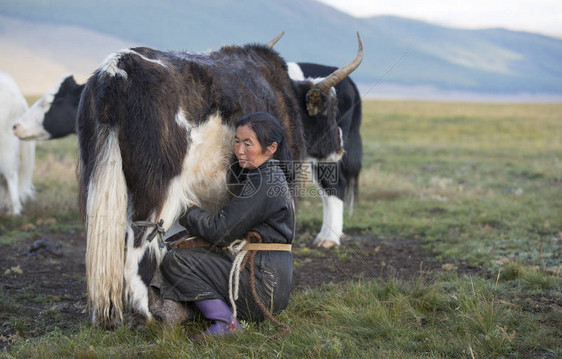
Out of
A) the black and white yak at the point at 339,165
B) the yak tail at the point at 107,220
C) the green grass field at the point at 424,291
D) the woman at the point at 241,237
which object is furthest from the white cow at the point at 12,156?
the woman at the point at 241,237

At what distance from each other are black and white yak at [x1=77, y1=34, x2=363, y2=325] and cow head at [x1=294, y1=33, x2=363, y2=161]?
1623 mm

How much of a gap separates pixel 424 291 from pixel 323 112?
2061mm

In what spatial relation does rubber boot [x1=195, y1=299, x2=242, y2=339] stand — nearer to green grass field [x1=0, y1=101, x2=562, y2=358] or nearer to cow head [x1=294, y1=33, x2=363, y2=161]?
green grass field [x1=0, y1=101, x2=562, y2=358]

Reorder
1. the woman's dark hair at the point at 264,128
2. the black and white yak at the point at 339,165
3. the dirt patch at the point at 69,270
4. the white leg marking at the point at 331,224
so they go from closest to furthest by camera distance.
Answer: the woman's dark hair at the point at 264,128, the dirt patch at the point at 69,270, the white leg marking at the point at 331,224, the black and white yak at the point at 339,165

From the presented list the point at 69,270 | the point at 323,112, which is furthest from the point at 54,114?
the point at 323,112

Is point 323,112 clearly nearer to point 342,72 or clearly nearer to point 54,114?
point 342,72

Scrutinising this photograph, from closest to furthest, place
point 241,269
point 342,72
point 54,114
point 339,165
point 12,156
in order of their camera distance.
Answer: point 241,269 < point 342,72 < point 339,165 < point 12,156 < point 54,114

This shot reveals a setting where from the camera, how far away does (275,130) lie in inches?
128

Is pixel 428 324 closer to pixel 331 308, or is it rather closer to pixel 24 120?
pixel 331 308

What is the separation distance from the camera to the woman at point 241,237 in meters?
3.08

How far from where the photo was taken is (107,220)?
121 inches

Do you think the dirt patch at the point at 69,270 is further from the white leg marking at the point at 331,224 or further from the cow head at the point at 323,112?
the cow head at the point at 323,112

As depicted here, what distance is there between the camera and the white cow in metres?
7.42

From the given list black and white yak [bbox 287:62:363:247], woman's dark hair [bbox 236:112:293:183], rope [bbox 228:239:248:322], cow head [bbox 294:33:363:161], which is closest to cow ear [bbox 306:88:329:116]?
cow head [bbox 294:33:363:161]
